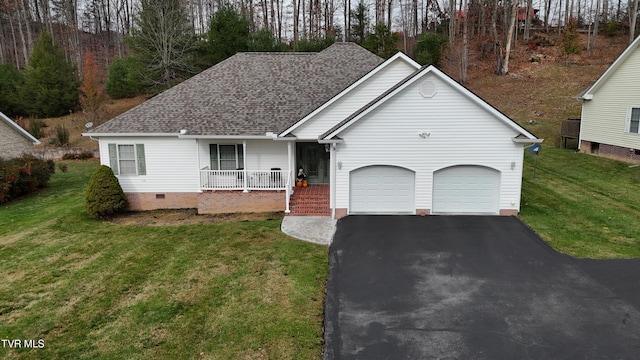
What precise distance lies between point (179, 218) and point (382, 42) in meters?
28.9

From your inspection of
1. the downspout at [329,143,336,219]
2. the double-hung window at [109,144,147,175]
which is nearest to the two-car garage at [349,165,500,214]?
the downspout at [329,143,336,219]

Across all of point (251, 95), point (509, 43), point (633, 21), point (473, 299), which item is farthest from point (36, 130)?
point (633, 21)

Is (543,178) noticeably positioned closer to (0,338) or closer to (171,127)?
(171,127)

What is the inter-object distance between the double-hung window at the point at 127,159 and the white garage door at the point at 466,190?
1261 cm

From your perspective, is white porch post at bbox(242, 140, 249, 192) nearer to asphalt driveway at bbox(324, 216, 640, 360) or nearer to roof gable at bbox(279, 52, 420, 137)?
roof gable at bbox(279, 52, 420, 137)

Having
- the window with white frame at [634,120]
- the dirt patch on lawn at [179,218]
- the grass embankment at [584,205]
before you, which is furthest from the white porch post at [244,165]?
the window with white frame at [634,120]

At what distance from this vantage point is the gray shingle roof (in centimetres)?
1822

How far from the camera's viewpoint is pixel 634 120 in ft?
71.7

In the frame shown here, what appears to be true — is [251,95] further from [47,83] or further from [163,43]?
[47,83]

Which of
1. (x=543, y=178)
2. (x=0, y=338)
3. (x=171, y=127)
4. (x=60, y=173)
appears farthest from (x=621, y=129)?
(x=60, y=173)

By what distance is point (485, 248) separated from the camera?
12.8m

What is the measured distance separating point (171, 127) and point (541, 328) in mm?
15640

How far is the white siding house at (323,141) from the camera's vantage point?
15.4 meters

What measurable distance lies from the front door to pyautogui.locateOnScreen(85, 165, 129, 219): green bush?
805 cm
